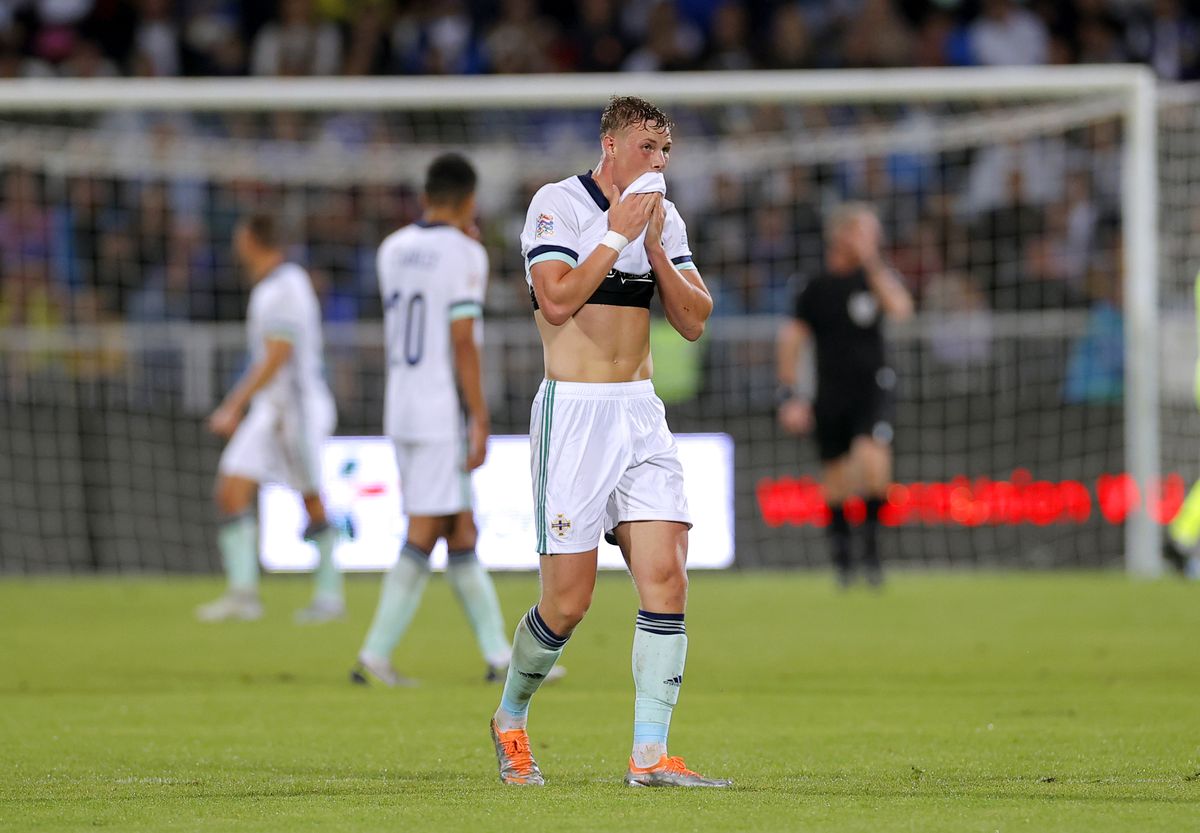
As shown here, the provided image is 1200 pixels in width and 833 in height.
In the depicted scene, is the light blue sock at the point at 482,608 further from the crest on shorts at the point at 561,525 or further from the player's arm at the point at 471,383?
the crest on shorts at the point at 561,525

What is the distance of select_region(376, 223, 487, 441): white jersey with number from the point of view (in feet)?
27.9

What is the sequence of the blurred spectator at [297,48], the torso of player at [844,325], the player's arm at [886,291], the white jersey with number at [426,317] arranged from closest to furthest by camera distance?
the white jersey with number at [426,317] < the player's arm at [886,291] < the torso of player at [844,325] < the blurred spectator at [297,48]

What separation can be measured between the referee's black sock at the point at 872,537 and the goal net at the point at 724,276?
170 cm

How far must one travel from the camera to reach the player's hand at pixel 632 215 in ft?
17.8

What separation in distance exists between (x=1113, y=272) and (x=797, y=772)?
11.7 m

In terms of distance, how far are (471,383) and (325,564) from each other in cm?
379

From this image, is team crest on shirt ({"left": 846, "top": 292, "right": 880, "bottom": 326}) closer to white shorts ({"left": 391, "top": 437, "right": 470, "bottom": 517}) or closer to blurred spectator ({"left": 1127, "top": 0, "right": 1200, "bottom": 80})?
white shorts ({"left": 391, "top": 437, "right": 470, "bottom": 517})

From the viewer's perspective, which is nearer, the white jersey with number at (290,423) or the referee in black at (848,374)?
the white jersey with number at (290,423)

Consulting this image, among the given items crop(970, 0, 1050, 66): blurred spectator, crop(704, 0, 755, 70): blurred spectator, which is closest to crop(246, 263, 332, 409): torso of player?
crop(704, 0, 755, 70): blurred spectator

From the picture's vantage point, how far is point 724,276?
17031mm

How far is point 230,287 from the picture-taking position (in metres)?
17.2

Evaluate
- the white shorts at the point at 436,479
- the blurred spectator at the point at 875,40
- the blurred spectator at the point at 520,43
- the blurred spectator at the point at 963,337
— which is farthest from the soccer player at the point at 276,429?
the blurred spectator at the point at 875,40

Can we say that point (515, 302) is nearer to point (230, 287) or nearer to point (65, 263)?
point (230, 287)

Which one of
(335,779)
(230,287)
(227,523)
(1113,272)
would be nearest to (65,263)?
(230,287)
